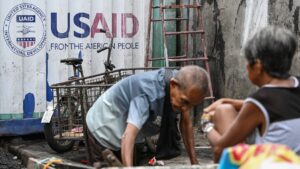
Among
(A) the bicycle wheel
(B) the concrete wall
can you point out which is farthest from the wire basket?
(B) the concrete wall

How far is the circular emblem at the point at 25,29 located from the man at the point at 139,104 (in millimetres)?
3259

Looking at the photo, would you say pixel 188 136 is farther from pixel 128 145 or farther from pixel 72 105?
pixel 72 105

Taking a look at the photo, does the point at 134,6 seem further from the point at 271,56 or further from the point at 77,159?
the point at 271,56

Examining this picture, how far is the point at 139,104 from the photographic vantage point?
3.65 metres

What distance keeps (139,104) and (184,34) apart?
453 centimetres

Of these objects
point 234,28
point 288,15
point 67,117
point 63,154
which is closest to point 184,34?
point 234,28

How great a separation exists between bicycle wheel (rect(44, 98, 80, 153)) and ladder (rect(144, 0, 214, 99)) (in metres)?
1.62

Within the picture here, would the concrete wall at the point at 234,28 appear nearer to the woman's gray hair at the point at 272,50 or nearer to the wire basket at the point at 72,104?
the wire basket at the point at 72,104

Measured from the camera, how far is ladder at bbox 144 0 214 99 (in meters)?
7.55

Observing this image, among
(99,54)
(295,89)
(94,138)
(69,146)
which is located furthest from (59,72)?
(295,89)

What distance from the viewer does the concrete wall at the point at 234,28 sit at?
6.18 meters

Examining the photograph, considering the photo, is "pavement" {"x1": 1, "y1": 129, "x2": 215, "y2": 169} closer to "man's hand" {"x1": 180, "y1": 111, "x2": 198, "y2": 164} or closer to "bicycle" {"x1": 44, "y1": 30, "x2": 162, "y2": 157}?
"bicycle" {"x1": 44, "y1": 30, "x2": 162, "y2": 157}

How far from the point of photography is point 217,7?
24.9 ft

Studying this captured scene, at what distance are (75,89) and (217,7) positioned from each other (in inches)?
104
